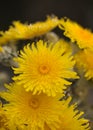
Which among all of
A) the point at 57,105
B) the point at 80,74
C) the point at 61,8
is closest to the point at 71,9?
the point at 61,8

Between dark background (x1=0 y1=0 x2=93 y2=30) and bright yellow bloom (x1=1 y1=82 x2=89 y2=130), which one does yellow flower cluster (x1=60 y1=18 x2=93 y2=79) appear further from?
dark background (x1=0 y1=0 x2=93 y2=30)

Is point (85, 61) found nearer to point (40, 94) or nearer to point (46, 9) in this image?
point (40, 94)

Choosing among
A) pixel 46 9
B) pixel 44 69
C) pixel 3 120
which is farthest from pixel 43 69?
pixel 46 9

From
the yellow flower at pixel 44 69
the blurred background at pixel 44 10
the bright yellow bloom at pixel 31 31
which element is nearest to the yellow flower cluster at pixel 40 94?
the yellow flower at pixel 44 69

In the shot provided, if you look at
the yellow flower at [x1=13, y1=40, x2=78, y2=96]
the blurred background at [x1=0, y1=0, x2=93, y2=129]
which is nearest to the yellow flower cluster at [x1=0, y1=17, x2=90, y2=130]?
the yellow flower at [x1=13, y1=40, x2=78, y2=96]

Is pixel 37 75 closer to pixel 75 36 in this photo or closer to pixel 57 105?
pixel 57 105

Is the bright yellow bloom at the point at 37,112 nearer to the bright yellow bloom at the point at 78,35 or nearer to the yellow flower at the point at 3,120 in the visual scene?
the yellow flower at the point at 3,120
